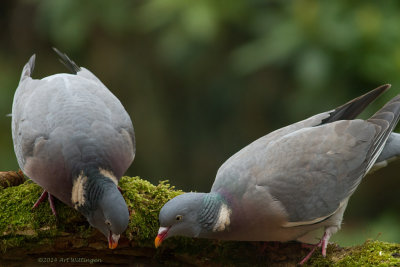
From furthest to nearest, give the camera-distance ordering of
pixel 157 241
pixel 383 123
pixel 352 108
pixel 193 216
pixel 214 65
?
pixel 214 65 < pixel 352 108 < pixel 383 123 < pixel 193 216 < pixel 157 241

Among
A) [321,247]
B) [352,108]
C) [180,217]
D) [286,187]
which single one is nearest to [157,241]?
[180,217]

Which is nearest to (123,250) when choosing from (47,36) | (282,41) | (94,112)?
(94,112)

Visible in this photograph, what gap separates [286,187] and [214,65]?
463 centimetres

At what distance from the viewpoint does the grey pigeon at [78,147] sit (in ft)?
13.2

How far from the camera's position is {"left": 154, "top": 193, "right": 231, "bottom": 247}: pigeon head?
155 inches

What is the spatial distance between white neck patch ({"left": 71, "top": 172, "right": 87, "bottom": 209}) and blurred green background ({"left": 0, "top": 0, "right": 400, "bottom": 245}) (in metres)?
3.03

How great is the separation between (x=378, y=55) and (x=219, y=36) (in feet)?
8.19

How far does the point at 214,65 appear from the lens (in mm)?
8602

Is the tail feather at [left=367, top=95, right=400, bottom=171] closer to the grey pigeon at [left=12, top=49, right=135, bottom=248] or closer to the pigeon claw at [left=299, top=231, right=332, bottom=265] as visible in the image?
the pigeon claw at [left=299, top=231, right=332, bottom=265]

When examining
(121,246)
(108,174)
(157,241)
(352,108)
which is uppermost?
(352,108)

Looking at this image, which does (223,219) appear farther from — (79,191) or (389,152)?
(389,152)

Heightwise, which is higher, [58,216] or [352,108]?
[352,108]

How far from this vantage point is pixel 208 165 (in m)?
9.04

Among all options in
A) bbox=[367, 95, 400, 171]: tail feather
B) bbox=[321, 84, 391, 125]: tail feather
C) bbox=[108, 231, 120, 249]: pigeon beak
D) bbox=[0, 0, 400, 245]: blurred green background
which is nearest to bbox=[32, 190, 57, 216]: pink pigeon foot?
bbox=[108, 231, 120, 249]: pigeon beak
